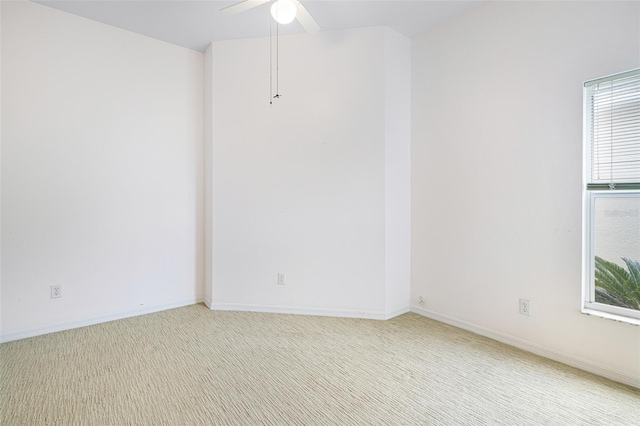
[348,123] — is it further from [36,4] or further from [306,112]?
[36,4]

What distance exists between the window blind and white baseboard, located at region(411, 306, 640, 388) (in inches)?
47.4

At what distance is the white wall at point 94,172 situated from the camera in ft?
8.73

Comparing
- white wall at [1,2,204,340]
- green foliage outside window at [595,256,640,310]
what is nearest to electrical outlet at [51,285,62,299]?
white wall at [1,2,204,340]

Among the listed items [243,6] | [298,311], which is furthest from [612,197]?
[243,6]

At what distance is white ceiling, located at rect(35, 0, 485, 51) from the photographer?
107 inches

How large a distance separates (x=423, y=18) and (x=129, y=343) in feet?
12.6

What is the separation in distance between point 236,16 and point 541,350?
378 centimetres

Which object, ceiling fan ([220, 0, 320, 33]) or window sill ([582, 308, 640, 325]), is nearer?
window sill ([582, 308, 640, 325])

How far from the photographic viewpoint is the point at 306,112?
3.24 metres

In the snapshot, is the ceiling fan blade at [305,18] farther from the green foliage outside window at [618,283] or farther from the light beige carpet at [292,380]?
the green foliage outside window at [618,283]

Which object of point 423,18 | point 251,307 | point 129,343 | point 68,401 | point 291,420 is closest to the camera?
point 291,420

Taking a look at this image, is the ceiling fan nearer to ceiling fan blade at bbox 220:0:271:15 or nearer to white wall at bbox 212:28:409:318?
ceiling fan blade at bbox 220:0:271:15

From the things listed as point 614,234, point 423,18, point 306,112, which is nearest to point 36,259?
point 306,112

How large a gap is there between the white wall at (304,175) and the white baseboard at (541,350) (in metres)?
0.46
